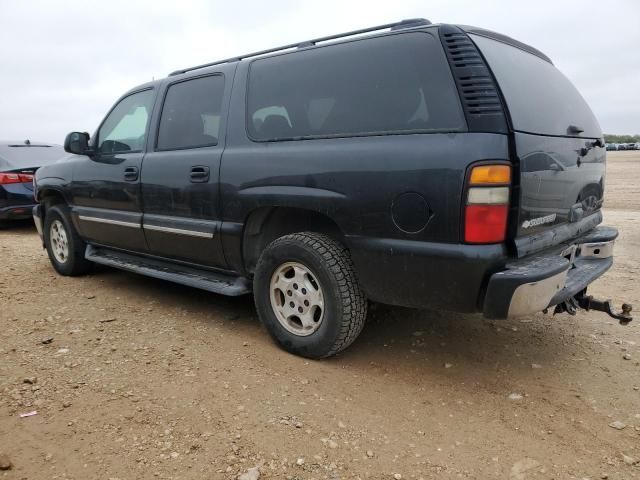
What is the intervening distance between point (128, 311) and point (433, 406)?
8.48ft

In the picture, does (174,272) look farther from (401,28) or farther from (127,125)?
(401,28)

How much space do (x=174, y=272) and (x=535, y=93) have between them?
9.23ft

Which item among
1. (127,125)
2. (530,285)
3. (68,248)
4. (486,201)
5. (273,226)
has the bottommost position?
(68,248)

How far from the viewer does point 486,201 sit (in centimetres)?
238

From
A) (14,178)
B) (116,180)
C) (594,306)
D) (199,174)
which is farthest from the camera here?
(14,178)

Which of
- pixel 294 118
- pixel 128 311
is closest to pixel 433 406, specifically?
pixel 294 118

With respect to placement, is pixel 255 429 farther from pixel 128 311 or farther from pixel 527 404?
pixel 128 311

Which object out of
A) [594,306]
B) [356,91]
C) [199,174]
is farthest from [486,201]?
[199,174]

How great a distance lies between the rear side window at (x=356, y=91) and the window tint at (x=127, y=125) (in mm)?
1258

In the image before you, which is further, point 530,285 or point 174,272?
point 174,272

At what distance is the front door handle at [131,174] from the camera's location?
405 cm

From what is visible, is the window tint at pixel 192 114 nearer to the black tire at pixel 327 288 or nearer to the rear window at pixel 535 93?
the black tire at pixel 327 288

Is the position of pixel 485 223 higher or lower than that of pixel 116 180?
lower

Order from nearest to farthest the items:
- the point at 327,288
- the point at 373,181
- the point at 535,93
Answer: the point at 373,181 < the point at 535,93 < the point at 327,288
